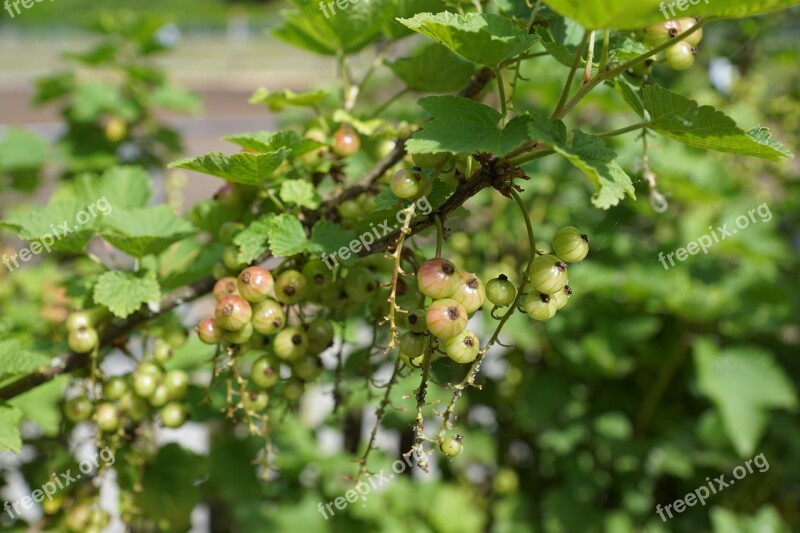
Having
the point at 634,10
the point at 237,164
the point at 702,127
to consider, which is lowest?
the point at 237,164

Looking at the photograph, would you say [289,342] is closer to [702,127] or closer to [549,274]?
[549,274]

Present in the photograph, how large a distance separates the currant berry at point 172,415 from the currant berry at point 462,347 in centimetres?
52

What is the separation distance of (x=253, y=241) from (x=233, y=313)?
94 mm

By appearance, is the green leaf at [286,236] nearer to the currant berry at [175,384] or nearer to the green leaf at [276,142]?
the green leaf at [276,142]

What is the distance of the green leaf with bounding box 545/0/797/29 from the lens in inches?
19.8

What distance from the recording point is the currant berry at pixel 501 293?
689 mm

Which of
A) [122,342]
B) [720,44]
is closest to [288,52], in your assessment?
[720,44]

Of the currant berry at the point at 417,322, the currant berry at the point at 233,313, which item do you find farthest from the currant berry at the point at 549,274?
the currant berry at the point at 233,313

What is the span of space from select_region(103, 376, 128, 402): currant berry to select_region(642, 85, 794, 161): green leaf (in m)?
0.78

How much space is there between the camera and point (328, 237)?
792 millimetres

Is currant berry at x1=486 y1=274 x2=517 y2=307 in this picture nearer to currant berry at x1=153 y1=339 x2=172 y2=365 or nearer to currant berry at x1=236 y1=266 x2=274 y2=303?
currant berry at x1=236 y1=266 x2=274 y2=303
